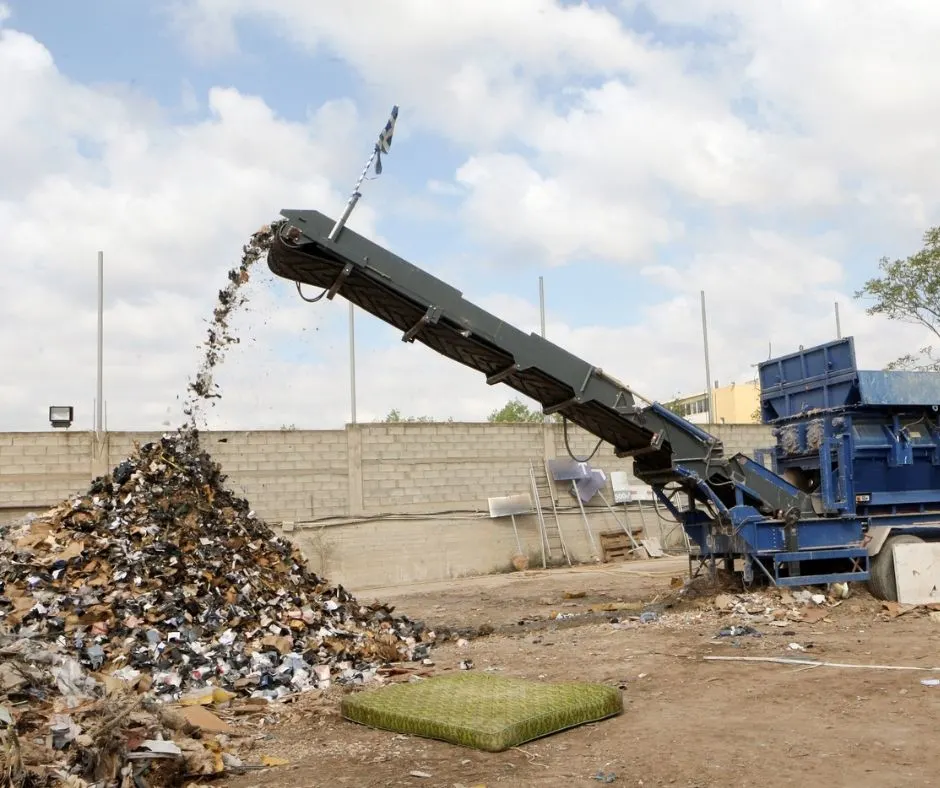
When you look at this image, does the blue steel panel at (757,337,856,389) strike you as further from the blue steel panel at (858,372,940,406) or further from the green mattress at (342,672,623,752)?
the green mattress at (342,672,623,752)

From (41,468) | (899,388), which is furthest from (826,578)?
(41,468)

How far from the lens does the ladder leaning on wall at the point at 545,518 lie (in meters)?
19.0

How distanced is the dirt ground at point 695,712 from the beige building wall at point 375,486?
253 inches

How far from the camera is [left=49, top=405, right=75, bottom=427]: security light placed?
15867 mm

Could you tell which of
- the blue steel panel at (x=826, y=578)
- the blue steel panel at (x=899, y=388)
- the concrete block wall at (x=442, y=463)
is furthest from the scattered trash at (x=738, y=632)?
the concrete block wall at (x=442, y=463)

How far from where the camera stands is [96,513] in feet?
29.3

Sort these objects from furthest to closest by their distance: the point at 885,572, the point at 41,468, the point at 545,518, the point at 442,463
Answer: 1. the point at 545,518
2. the point at 442,463
3. the point at 41,468
4. the point at 885,572

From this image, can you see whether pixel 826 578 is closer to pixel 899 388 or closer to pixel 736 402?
pixel 899 388

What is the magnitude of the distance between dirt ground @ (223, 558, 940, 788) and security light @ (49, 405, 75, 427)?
9.68 metres

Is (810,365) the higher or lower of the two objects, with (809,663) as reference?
higher

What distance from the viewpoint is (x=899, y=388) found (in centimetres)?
1048

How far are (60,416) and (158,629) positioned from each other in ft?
31.8

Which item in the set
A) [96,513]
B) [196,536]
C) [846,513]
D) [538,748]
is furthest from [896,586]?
[96,513]

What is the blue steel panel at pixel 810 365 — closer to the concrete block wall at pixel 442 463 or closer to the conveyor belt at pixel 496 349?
the conveyor belt at pixel 496 349
